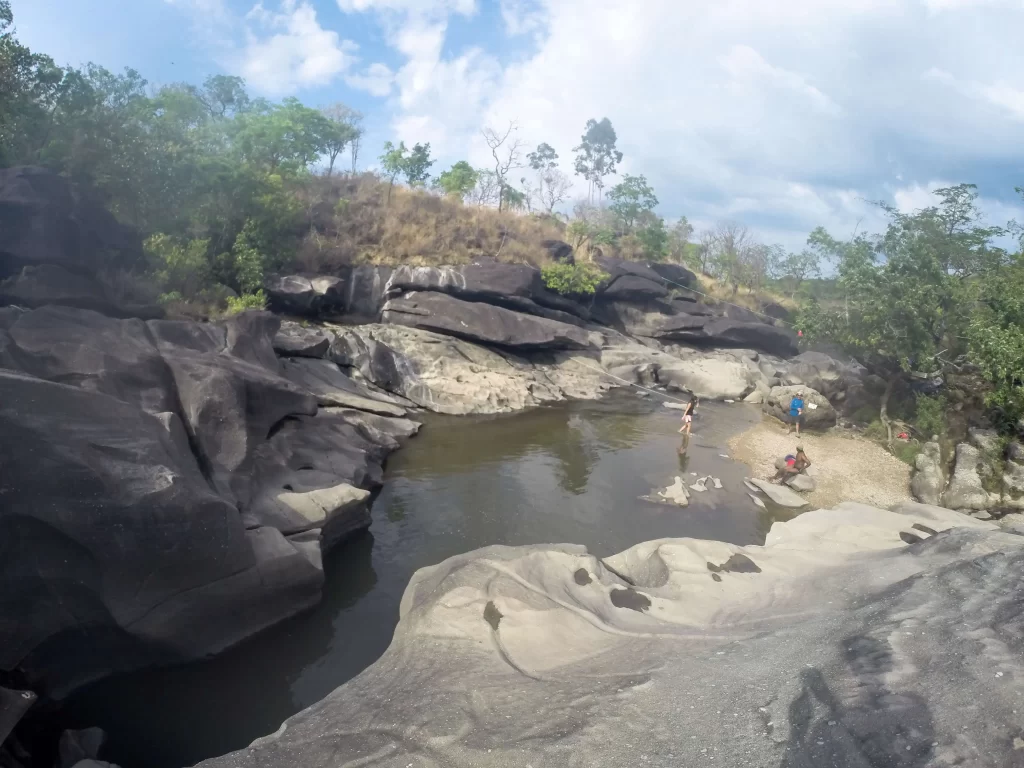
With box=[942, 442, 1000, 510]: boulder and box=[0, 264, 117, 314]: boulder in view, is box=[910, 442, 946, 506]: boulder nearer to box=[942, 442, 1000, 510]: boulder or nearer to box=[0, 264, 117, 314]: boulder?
box=[942, 442, 1000, 510]: boulder

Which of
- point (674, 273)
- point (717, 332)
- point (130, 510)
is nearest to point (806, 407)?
point (717, 332)

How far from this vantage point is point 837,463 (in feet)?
65.7

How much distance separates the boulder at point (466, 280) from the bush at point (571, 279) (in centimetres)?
254

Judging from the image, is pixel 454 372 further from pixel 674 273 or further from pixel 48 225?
pixel 674 273

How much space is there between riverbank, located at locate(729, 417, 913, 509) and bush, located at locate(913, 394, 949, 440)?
1.39 m

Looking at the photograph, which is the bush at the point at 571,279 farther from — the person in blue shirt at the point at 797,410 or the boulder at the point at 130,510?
the boulder at the point at 130,510

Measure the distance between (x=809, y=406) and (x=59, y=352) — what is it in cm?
2445

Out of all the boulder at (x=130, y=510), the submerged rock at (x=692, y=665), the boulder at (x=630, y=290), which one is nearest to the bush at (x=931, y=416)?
the submerged rock at (x=692, y=665)

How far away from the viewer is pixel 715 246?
213 feet

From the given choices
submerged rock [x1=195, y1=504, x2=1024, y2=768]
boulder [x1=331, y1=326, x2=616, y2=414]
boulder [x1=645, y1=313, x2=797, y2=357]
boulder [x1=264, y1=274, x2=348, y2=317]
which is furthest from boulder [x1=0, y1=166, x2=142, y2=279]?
boulder [x1=645, y1=313, x2=797, y2=357]

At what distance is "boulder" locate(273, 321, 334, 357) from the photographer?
23156 mm

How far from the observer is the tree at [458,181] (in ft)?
152

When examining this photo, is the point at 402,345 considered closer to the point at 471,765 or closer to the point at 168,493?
the point at 168,493

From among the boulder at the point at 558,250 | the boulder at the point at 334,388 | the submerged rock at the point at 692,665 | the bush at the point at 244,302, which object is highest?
the boulder at the point at 558,250
